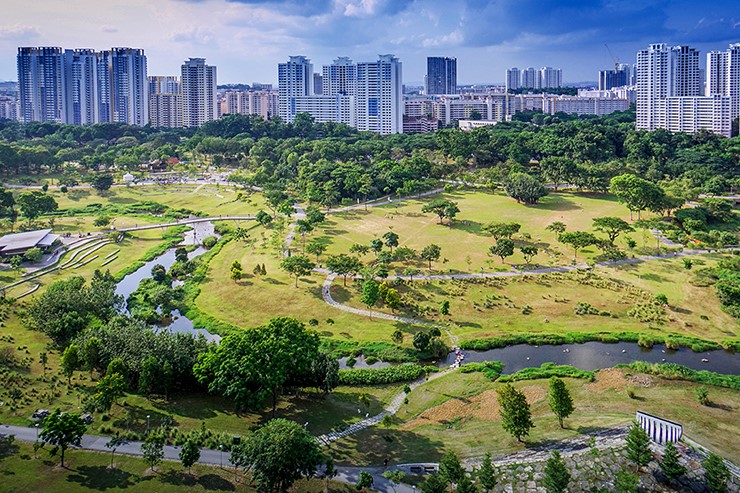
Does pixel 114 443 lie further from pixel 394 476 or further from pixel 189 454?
pixel 394 476

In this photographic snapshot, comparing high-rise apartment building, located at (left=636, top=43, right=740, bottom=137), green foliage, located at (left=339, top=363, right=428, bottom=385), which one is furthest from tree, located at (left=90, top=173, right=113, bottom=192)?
high-rise apartment building, located at (left=636, top=43, right=740, bottom=137)

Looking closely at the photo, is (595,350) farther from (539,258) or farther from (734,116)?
(734,116)

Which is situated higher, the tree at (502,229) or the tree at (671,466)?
the tree at (502,229)

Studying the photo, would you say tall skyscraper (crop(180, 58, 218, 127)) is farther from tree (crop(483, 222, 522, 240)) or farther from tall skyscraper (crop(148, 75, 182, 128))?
tree (crop(483, 222, 522, 240))

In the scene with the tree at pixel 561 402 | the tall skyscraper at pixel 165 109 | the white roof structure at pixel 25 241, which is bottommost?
the tree at pixel 561 402

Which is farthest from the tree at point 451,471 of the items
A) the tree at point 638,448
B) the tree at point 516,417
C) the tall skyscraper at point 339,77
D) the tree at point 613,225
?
the tall skyscraper at point 339,77

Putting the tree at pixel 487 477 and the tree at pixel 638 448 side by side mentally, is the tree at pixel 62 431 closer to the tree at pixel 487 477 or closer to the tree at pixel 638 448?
the tree at pixel 487 477

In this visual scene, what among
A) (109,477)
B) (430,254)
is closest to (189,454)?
(109,477)
